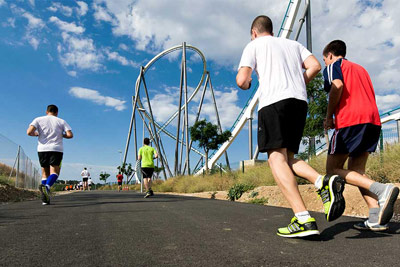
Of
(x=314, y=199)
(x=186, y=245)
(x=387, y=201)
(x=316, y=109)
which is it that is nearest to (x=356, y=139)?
(x=387, y=201)

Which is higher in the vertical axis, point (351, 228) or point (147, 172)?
point (147, 172)

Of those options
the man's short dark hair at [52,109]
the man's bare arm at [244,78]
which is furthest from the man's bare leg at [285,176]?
the man's short dark hair at [52,109]

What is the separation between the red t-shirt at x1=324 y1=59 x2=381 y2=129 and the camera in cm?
292

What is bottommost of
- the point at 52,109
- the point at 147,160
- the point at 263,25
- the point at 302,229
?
the point at 302,229

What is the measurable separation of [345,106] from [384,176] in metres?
4.56

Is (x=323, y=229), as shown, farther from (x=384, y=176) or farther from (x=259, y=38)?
(x=384, y=176)

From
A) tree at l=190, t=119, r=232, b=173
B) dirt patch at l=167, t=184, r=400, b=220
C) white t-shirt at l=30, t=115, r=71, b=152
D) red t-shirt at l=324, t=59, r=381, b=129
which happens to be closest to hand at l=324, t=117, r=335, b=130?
red t-shirt at l=324, t=59, r=381, b=129

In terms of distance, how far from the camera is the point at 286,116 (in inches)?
99.7

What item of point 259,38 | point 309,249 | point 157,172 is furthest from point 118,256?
point 157,172

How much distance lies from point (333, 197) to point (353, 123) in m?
0.94

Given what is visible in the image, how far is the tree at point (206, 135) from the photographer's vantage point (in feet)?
87.1

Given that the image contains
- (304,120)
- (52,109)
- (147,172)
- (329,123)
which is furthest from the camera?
(147,172)

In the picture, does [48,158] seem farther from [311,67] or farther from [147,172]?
[311,67]

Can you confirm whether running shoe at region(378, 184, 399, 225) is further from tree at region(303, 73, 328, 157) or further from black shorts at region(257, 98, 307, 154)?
tree at region(303, 73, 328, 157)
